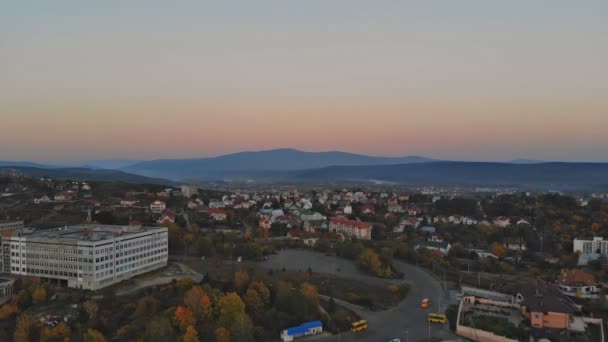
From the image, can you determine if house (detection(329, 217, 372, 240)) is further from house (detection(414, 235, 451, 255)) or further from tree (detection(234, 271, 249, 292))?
tree (detection(234, 271, 249, 292))

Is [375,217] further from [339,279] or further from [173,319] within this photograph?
[173,319]

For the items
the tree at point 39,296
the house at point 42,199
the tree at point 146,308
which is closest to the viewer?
the tree at point 146,308

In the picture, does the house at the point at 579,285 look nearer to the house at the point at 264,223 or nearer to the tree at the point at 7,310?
the house at the point at 264,223

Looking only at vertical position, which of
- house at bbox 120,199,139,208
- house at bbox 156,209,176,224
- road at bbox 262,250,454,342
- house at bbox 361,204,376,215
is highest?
house at bbox 120,199,139,208

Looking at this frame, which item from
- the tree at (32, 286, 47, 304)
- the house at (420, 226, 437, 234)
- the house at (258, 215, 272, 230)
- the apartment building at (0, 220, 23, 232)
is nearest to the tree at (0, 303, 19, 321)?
the tree at (32, 286, 47, 304)

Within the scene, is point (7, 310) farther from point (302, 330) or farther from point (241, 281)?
point (302, 330)

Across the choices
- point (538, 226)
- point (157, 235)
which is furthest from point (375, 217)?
point (157, 235)

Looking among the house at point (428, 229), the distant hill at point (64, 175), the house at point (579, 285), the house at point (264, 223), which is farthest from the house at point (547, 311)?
the distant hill at point (64, 175)
